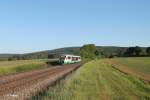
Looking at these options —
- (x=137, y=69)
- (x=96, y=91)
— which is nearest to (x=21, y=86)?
(x=96, y=91)

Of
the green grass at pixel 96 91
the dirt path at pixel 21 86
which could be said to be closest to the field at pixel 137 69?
the dirt path at pixel 21 86

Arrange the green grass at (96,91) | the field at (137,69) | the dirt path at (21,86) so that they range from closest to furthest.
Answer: the green grass at (96,91) < the dirt path at (21,86) < the field at (137,69)

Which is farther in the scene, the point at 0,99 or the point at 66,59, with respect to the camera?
the point at 66,59

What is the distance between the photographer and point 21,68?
54469 millimetres

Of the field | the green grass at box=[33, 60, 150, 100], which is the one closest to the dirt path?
the green grass at box=[33, 60, 150, 100]

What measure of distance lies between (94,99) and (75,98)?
1.06 m

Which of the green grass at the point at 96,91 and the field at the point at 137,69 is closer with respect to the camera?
the green grass at the point at 96,91

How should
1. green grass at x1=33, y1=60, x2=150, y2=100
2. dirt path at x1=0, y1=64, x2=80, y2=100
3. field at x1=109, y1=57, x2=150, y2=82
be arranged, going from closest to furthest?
green grass at x1=33, y1=60, x2=150, y2=100
dirt path at x1=0, y1=64, x2=80, y2=100
field at x1=109, y1=57, x2=150, y2=82

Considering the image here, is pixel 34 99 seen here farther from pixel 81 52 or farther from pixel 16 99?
pixel 81 52

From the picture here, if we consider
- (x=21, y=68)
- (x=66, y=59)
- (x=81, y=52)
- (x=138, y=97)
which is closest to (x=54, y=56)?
(x=81, y=52)

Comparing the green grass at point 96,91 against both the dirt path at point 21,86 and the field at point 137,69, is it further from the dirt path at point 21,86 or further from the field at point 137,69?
the field at point 137,69

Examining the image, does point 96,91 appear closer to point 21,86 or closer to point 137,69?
point 21,86

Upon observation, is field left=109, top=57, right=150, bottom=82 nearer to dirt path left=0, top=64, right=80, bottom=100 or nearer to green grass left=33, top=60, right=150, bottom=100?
dirt path left=0, top=64, right=80, bottom=100

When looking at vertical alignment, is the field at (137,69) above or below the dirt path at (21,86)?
below
